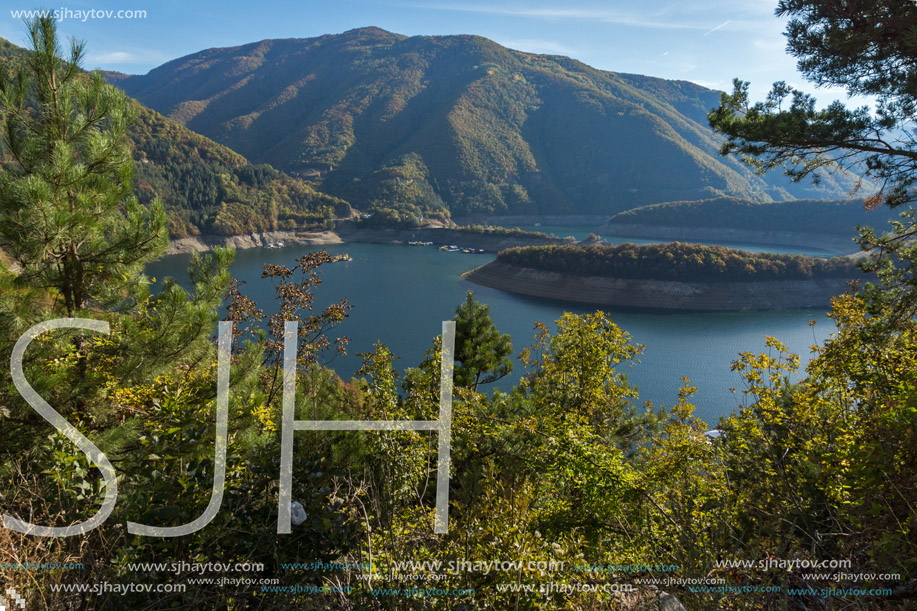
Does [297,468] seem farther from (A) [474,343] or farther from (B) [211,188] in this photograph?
(B) [211,188]

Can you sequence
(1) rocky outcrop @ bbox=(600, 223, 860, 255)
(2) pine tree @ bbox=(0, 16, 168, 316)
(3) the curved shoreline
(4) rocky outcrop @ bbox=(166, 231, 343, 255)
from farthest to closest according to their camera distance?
(1) rocky outcrop @ bbox=(600, 223, 860, 255), (4) rocky outcrop @ bbox=(166, 231, 343, 255), (3) the curved shoreline, (2) pine tree @ bbox=(0, 16, 168, 316)

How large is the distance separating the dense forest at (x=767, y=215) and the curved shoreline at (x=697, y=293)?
1414 inches

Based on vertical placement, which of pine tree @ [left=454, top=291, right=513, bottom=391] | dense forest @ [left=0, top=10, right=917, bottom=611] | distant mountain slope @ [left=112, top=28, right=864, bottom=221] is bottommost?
pine tree @ [left=454, top=291, right=513, bottom=391]

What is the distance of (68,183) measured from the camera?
10.5 feet

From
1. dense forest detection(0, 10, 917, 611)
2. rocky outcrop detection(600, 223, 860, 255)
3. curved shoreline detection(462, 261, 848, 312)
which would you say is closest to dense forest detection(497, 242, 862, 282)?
curved shoreline detection(462, 261, 848, 312)

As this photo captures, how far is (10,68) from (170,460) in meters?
2.95

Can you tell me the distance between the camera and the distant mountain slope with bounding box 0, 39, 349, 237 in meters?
69.3

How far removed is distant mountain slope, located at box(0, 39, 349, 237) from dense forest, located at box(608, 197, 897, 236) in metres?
57.7

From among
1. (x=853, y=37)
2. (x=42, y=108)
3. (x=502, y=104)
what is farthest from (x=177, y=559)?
(x=502, y=104)

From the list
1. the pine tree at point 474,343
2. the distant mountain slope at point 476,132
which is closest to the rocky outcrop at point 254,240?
the distant mountain slope at point 476,132

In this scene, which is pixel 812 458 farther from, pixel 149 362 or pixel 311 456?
pixel 149 362

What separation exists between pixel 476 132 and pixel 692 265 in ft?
331

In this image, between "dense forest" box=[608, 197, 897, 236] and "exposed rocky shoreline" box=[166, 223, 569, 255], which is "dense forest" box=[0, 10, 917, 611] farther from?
"dense forest" box=[608, 197, 897, 236]

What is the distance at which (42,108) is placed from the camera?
3.32m
